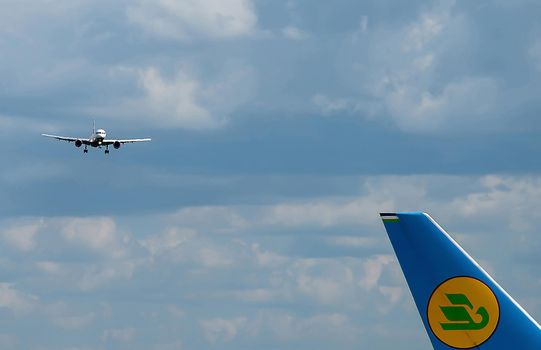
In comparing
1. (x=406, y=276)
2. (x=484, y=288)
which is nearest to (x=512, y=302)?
(x=484, y=288)

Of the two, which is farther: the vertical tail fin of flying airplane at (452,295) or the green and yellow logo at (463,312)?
the green and yellow logo at (463,312)

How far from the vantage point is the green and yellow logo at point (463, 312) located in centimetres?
3906

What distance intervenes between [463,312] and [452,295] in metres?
0.66

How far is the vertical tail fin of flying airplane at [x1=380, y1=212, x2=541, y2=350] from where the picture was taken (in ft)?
128

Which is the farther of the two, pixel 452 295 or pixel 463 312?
pixel 452 295

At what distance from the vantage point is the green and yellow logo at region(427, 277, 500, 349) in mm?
39062

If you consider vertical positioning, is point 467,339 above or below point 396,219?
below

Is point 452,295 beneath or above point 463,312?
above

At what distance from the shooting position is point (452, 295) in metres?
39.6

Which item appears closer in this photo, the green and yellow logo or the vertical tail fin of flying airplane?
the vertical tail fin of flying airplane

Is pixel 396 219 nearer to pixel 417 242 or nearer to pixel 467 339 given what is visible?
pixel 417 242

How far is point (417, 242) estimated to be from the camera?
40.2 m

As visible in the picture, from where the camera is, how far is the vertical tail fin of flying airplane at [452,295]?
38.9 m

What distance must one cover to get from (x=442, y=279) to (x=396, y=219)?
8.33ft
